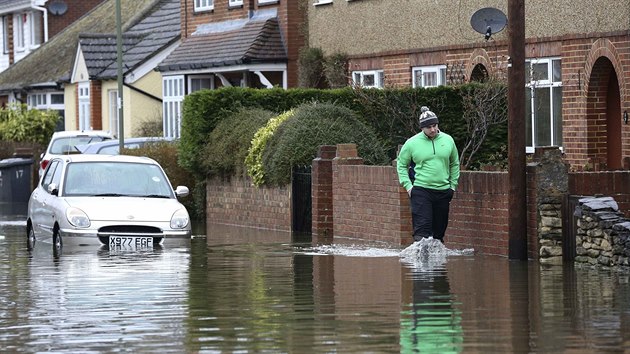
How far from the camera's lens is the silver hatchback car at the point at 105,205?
2053cm

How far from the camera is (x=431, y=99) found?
29609 millimetres

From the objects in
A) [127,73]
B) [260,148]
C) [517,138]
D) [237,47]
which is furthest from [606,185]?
[127,73]

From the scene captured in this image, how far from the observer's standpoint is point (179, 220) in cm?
2098

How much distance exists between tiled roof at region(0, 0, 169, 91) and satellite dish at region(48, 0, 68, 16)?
2.49 m

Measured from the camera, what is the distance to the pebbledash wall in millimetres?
17859

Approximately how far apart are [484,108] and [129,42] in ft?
81.4

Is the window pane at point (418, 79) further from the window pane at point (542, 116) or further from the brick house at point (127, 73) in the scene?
the brick house at point (127, 73)

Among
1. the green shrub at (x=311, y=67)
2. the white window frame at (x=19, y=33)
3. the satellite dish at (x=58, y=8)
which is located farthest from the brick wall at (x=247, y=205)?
the white window frame at (x=19, y=33)

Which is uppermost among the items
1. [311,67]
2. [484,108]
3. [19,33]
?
[19,33]

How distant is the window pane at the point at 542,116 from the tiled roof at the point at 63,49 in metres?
25.5

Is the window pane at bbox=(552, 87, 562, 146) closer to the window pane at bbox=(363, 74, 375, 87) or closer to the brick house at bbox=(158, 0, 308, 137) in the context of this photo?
the window pane at bbox=(363, 74, 375, 87)

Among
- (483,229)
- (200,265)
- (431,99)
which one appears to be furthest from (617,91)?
(200,265)

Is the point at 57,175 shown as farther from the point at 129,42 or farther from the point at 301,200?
the point at 129,42

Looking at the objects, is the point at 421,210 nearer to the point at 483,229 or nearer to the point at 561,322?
the point at 483,229
